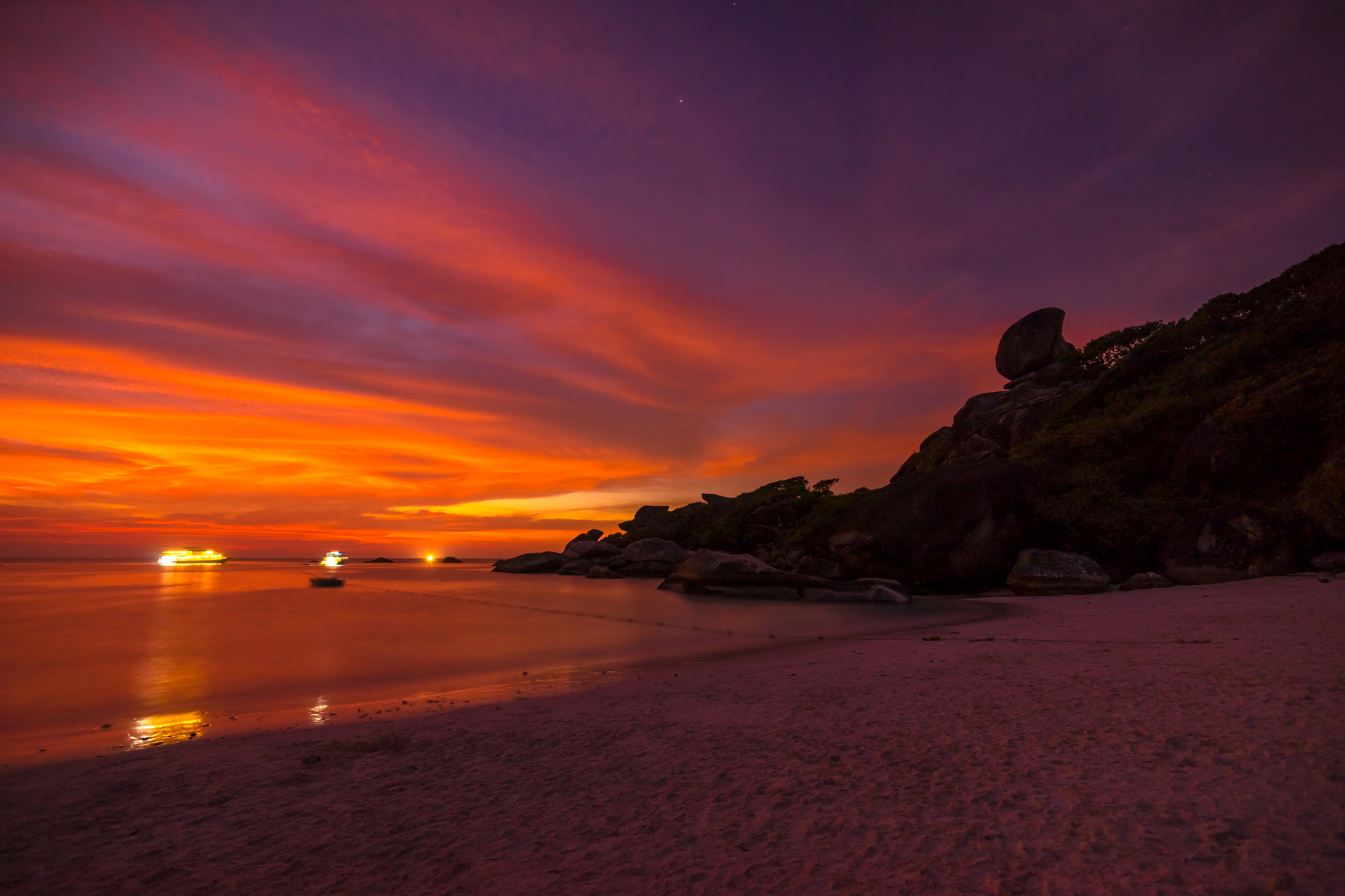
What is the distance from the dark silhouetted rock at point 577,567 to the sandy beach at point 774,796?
37329 mm

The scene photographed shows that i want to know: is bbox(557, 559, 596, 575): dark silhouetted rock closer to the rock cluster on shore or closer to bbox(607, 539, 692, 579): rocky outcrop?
bbox(607, 539, 692, 579): rocky outcrop

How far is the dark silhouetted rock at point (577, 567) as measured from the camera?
41875mm

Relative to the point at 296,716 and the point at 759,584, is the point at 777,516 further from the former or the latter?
the point at 296,716

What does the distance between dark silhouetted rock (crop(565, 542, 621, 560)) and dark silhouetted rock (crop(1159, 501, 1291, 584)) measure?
31.6m

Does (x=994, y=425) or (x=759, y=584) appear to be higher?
(x=994, y=425)

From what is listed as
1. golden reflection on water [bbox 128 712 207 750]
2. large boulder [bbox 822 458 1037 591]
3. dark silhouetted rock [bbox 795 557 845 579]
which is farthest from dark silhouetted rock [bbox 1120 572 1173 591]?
golden reflection on water [bbox 128 712 207 750]

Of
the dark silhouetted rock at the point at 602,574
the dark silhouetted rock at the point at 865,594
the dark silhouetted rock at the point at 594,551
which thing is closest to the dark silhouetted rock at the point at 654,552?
the dark silhouetted rock at the point at 602,574

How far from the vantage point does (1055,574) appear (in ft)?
52.5

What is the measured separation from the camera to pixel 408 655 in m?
10.1

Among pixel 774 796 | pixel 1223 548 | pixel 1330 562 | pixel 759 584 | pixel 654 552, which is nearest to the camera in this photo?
pixel 774 796

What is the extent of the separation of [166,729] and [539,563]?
41.4 meters

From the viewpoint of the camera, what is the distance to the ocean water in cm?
611

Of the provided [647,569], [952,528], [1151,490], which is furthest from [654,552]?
[1151,490]

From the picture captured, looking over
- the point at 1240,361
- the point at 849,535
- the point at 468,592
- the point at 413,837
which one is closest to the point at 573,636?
the point at 413,837
